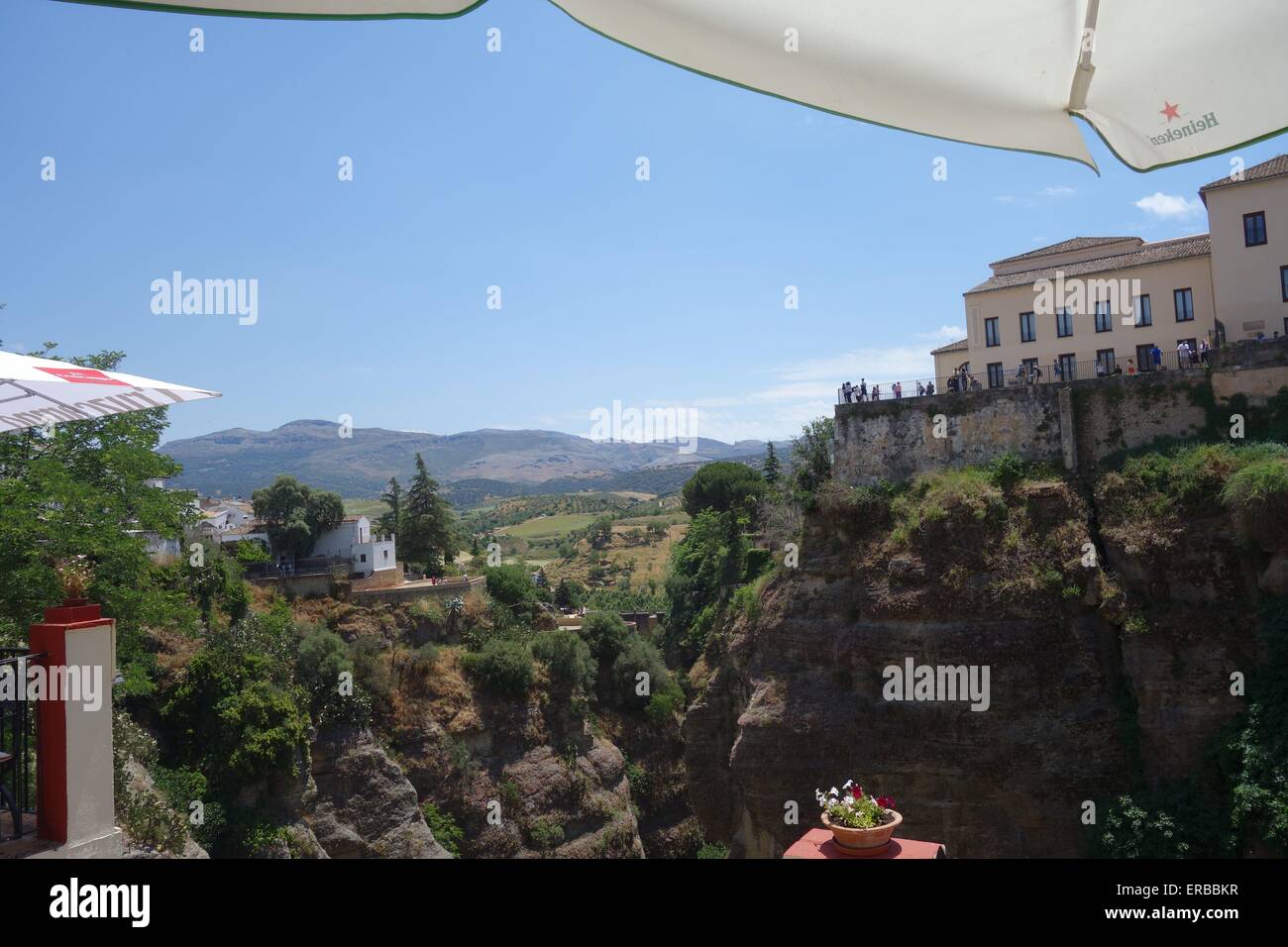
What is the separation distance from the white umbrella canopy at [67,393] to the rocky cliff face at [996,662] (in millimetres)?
18929

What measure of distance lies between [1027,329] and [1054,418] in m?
5.58

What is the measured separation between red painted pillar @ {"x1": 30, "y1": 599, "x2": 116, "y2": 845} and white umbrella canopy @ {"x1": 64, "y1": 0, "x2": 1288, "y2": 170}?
6274 mm

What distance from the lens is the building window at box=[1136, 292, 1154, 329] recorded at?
2756 centimetres

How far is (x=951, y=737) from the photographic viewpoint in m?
21.6

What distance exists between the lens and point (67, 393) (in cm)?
704

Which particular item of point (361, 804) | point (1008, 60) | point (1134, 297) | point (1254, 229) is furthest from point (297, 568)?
point (1008, 60)

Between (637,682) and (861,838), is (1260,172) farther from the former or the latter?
(637,682)

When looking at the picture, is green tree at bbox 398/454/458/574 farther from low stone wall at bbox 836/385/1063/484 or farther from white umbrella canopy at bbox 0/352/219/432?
white umbrella canopy at bbox 0/352/219/432

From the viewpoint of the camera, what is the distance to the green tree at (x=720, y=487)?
52688 mm

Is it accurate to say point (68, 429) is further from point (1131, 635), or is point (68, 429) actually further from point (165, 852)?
point (1131, 635)

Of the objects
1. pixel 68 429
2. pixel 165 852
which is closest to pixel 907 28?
pixel 165 852

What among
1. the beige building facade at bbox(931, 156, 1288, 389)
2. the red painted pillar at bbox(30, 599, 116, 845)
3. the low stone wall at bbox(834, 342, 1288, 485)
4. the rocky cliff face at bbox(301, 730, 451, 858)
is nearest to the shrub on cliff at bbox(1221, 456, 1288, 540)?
the low stone wall at bbox(834, 342, 1288, 485)
